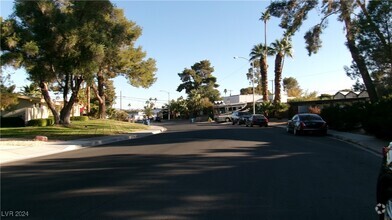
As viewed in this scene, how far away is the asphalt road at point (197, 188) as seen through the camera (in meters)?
6.71

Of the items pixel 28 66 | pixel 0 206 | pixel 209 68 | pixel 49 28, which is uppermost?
pixel 209 68

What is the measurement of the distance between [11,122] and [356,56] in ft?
106

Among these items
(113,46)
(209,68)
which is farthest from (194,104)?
(113,46)

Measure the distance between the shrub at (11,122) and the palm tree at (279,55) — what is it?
102 ft

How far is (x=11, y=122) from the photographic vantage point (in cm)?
4162

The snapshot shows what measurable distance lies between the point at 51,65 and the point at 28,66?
1.53 metres

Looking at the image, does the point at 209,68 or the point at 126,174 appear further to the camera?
the point at 209,68

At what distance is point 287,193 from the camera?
790cm

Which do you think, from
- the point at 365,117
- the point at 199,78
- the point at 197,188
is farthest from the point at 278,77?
the point at 199,78

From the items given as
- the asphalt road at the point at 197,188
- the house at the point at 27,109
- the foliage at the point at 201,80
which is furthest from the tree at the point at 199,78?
the asphalt road at the point at 197,188

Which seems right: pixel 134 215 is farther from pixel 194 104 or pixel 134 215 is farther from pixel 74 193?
pixel 194 104

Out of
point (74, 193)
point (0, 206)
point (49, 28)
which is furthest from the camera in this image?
point (49, 28)

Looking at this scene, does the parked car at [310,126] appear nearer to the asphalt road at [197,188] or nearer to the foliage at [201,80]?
the asphalt road at [197,188]

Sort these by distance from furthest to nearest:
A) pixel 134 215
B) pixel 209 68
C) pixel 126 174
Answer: pixel 209 68 → pixel 126 174 → pixel 134 215
